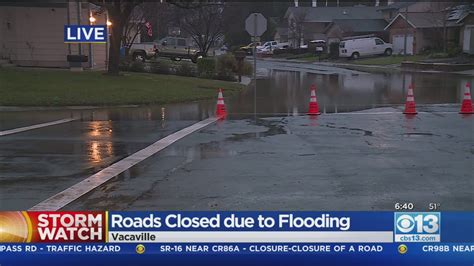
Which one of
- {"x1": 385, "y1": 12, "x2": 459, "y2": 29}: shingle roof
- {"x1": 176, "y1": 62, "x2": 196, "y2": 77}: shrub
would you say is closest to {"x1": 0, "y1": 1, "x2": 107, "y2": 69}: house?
{"x1": 176, "y1": 62, "x2": 196, "y2": 77}: shrub

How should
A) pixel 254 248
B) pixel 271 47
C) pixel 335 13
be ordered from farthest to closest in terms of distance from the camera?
pixel 335 13, pixel 271 47, pixel 254 248

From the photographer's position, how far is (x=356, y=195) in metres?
6.41

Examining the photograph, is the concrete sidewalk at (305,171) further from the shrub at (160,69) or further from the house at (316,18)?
the house at (316,18)

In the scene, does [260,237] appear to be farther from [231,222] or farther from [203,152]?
[203,152]

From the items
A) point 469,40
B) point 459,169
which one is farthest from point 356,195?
point 469,40

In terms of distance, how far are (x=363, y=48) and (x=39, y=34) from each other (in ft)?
128

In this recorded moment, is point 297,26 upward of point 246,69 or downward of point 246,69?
upward

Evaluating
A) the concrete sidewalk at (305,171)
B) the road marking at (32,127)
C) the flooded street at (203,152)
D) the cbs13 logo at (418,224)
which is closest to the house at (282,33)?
the flooded street at (203,152)

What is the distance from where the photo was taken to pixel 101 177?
7.73 metres

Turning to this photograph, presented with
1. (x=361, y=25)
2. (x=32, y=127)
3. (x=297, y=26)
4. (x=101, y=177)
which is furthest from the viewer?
(x=297, y=26)

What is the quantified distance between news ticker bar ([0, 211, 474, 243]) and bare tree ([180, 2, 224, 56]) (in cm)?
4749

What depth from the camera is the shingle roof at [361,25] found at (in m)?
76.4

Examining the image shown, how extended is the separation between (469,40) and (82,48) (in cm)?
3317

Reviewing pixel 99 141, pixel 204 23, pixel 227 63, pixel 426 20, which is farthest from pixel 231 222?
pixel 426 20
